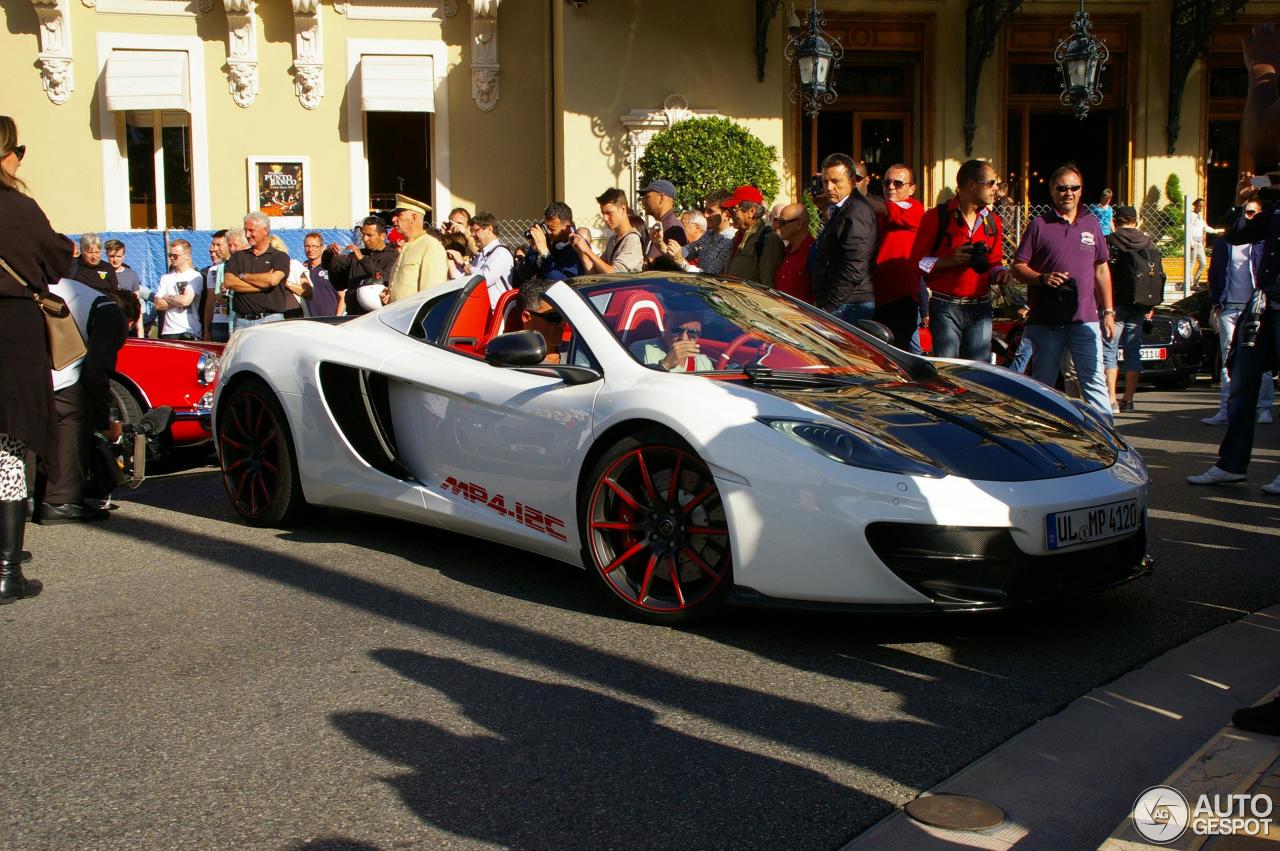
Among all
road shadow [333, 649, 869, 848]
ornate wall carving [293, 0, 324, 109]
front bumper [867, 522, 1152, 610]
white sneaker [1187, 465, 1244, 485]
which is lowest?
road shadow [333, 649, 869, 848]

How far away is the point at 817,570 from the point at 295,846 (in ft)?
6.48

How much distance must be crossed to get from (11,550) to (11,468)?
1.07 feet

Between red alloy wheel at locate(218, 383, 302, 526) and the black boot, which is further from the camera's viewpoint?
red alloy wheel at locate(218, 383, 302, 526)

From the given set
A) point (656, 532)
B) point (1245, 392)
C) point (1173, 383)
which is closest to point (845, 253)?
point (1245, 392)

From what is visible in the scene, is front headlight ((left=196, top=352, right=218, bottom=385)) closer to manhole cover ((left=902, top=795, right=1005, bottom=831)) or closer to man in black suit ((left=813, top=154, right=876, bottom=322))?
man in black suit ((left=813, top=154, right=876, bottom=322))

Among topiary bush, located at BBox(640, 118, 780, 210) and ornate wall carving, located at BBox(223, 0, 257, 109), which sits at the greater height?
ornate wall carving, located at BBox(223, 0, 257, 109)

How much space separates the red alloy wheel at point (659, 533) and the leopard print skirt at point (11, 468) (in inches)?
91.5

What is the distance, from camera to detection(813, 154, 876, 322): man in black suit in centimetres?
828

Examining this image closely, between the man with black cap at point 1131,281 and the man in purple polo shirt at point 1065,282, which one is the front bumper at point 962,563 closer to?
the man in purple polo shirt at point 1065,282

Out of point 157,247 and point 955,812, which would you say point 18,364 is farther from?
point 157,247

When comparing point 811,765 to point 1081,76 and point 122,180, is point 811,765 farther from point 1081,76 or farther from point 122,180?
point 122,180

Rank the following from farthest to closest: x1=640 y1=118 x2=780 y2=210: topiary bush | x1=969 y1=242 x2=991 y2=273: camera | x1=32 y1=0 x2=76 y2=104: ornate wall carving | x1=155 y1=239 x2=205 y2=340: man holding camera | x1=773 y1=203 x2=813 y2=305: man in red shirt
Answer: x1=32 y1=0 x2=76 y2=104: ornate wall carving < x1=640 y1=118 x2=780 y2=210: topiary bush < x1=155 y1=239 x2=205 y2=340: man holding camera < x1=773 y1=203 x2=813 y2=305: man in red shirt < x1=969 y1=242 x2=991 y2=273: camera

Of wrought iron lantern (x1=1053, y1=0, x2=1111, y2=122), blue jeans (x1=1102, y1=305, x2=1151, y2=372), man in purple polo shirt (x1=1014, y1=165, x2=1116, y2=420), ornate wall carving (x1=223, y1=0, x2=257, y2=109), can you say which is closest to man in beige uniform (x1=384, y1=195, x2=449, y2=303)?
man in purple polo shirt (x1=1014, y1=165, x2=1116, y2=420)

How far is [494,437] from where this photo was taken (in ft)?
18.2
